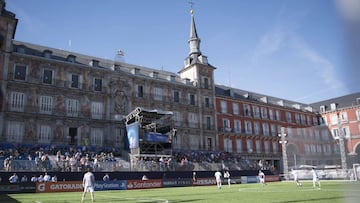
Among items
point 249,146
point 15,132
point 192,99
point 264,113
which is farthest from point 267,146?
point 15,132

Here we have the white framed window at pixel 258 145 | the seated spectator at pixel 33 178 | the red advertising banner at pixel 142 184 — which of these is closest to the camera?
the seated spectator at pixel 33 178

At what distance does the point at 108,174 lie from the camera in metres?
30.1

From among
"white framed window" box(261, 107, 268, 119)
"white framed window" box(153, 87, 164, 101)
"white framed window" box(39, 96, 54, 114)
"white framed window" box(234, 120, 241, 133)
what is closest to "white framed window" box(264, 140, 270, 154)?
"white framed window" box(261, 107, 268, 119)

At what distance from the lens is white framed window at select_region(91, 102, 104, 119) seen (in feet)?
132

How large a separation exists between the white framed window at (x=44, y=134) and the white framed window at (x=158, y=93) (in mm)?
16290

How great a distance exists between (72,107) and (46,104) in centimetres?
312

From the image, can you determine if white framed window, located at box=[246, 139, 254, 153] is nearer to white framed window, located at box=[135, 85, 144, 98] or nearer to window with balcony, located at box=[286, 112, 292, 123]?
window with balcony, located at box=[286, 112, 292, 123]

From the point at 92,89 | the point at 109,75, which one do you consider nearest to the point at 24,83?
the point at 92,89

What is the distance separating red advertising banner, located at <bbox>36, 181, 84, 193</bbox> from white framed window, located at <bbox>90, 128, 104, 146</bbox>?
501 inches

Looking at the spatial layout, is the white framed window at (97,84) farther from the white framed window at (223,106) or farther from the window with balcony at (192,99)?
the white framed window at (223,106)

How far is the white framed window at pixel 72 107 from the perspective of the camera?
38.4 m

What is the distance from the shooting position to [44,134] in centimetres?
3606

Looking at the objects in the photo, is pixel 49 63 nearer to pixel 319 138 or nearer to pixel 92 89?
pixel 92 89

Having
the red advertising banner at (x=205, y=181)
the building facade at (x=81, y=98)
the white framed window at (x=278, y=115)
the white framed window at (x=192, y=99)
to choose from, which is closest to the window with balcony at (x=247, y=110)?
the white framed window at (x=278, y=115)
